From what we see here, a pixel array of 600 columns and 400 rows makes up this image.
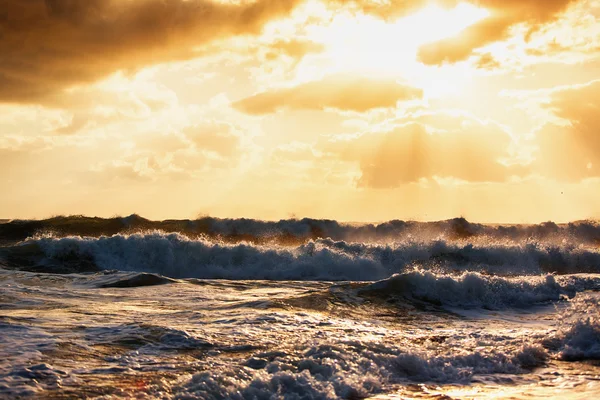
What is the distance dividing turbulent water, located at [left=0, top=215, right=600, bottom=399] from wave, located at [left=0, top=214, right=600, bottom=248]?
518 inches

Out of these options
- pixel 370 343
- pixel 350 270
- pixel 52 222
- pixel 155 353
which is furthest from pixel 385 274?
pixel 52 222

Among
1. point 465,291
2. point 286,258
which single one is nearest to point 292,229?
point 286,258

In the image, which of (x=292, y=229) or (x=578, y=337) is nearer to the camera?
(x=578, y=337)

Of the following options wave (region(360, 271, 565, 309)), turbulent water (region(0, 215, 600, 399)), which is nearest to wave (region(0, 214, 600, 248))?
turbulent water (region(0, 215, 600, 399))

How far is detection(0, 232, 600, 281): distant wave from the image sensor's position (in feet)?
76.5

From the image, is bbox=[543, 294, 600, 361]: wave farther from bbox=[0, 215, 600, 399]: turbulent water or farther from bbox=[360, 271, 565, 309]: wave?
bbox=[360, 271, 565, 309]: wave

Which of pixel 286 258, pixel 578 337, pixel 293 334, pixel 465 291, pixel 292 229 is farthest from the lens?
pixel 292 229

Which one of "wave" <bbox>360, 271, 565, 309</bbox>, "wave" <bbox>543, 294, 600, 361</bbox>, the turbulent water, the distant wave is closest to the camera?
the turbulent water

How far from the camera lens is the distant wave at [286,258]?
23.3 m

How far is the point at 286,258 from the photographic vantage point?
2408 cm

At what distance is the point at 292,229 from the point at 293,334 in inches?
1136

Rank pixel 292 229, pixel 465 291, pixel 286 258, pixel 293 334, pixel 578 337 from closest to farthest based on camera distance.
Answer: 1. pixel 293 334
2. pixel 578 337
3. pixel 465 291
4. pixel 286 258
5. pixel 292 229

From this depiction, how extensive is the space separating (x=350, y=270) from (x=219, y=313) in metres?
12.1

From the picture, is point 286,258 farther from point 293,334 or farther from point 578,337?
point 578,337
